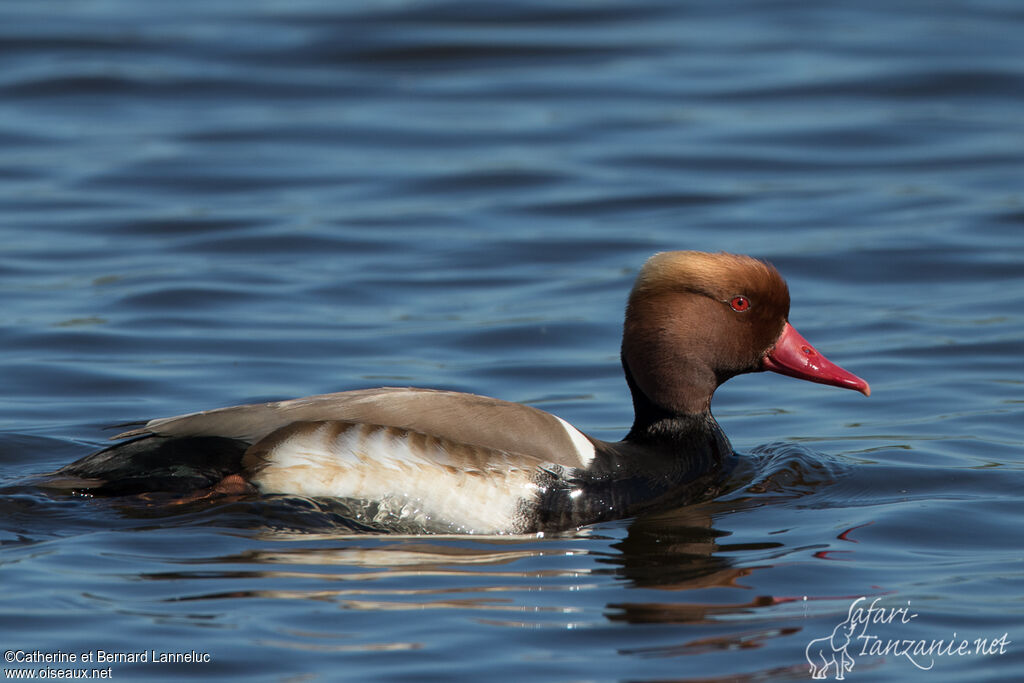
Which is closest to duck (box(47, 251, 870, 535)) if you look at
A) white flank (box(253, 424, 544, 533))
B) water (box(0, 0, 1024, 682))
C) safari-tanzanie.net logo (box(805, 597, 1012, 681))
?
white flank (box(253, 424, 544, 533))

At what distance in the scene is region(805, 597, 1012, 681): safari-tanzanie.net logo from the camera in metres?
4.88

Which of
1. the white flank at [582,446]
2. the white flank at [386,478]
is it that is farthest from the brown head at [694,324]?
the white flank at [386,478]

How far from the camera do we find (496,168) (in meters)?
13.2

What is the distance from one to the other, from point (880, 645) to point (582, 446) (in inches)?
66.3

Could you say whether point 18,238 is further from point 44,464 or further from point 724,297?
point 724,297

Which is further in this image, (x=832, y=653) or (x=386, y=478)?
(x=386, y=478)

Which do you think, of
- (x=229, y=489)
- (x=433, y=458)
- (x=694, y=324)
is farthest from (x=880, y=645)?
(x=229, y=489)

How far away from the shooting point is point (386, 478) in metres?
5.97

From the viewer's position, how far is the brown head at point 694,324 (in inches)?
260

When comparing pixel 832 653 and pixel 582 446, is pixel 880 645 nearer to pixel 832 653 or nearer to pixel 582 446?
pixel 832 653

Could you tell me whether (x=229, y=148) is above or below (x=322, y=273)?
above

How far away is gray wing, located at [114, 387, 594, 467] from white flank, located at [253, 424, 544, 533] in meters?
0.08

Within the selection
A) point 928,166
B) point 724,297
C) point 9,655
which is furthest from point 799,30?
point 9,655

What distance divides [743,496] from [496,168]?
6916mm
